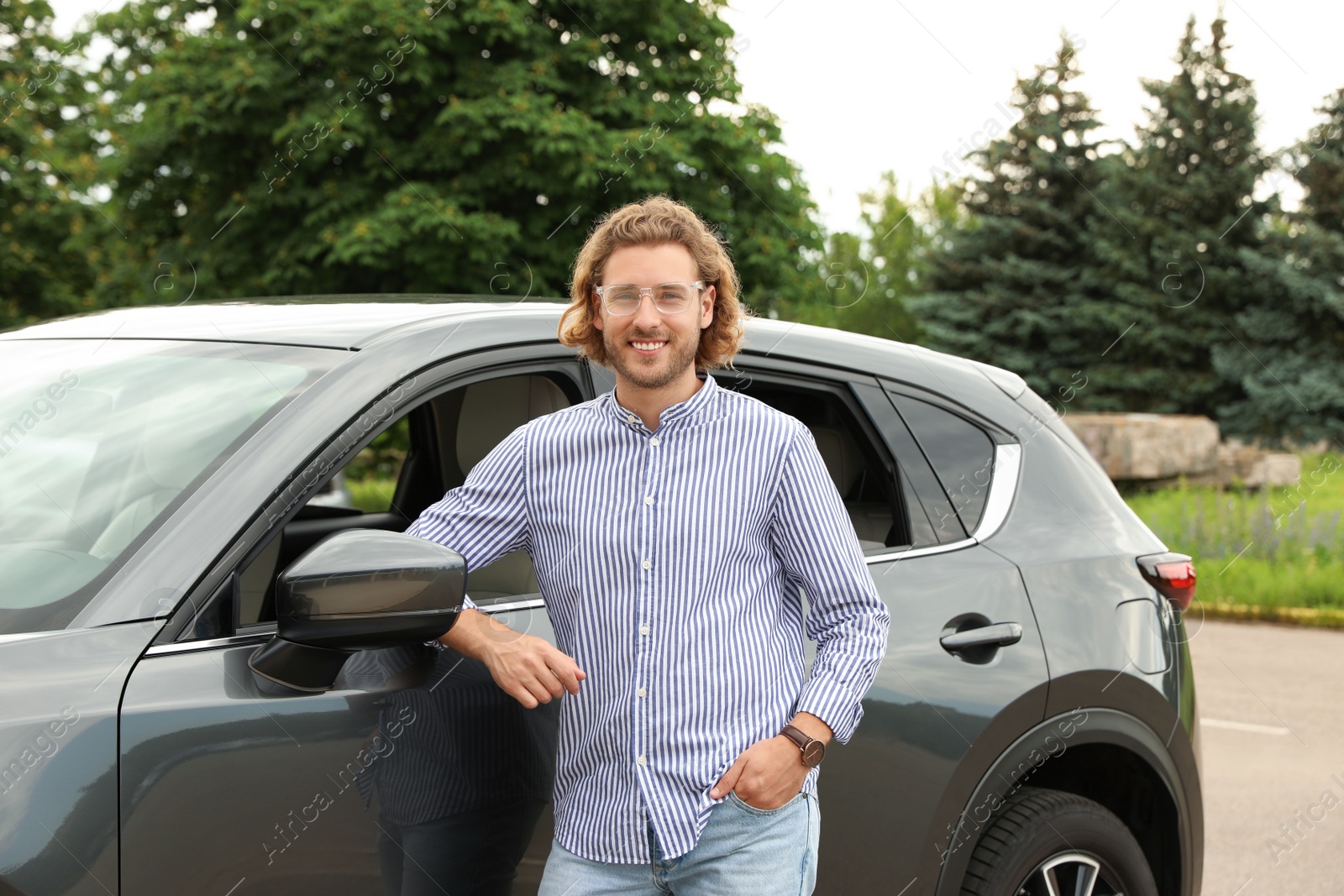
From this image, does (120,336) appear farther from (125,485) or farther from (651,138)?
(651,138)

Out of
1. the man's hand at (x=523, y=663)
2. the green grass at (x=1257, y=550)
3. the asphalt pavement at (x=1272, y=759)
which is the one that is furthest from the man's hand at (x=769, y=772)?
the green grass at (x=1257, y=550)

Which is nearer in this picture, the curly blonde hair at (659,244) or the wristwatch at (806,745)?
the wristwatch at (806,745)

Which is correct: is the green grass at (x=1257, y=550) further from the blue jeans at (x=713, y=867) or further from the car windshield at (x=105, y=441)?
the car windshield at (x=105, y=441)

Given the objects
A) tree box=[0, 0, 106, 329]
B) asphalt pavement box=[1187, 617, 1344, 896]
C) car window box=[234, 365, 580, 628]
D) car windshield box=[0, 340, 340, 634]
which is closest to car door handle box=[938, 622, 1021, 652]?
car window box=[234, 365, 580, 628]

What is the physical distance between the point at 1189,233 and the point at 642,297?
30443 millimetres

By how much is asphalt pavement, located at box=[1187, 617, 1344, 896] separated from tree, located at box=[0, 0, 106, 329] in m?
16.4

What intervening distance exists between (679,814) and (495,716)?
1.22ft

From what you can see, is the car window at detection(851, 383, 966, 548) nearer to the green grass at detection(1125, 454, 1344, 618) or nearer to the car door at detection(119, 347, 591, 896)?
the car door at detection(119, 347, 591, 896)

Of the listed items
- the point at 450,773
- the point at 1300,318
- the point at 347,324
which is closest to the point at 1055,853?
the point at 450,773

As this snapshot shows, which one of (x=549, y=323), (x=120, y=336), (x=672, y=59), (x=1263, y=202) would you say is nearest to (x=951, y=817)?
(x=549, y=323)

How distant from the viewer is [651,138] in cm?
1223

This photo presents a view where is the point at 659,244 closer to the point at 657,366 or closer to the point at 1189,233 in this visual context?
the point at 657,366

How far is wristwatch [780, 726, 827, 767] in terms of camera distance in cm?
189

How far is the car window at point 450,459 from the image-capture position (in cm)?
238
